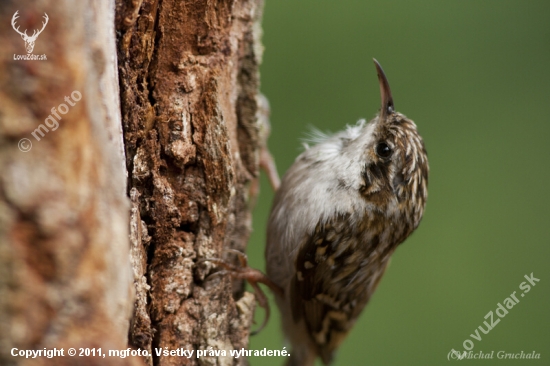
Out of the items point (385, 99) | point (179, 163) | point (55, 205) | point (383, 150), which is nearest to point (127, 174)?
point (179, 163)

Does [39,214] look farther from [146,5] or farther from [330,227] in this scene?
[330,227]

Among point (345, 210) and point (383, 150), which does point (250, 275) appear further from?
point (383, 150)

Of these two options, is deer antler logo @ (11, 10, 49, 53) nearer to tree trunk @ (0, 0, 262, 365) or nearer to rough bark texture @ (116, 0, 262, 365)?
tree trunk @ (0, 0, 262, 365)

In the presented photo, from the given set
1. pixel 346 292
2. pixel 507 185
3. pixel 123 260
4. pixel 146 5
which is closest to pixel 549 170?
pixel 507 185

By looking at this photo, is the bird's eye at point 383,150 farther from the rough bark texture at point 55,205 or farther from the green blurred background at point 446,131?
the rough bark texture at point 55,205

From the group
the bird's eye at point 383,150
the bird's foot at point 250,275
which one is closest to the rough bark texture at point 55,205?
the bird's foot at point 250,275

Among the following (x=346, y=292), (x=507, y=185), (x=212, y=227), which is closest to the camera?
(x=212, y=227)

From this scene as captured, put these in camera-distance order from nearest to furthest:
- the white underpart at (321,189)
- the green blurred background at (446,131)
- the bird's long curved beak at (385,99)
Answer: the white underpart at (321,189) < the bird's long curved beak at (385,99) < the green blurred background at (446,131)

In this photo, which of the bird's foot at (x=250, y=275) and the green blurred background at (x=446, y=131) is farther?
the green blurred background at (x=446, y=131)

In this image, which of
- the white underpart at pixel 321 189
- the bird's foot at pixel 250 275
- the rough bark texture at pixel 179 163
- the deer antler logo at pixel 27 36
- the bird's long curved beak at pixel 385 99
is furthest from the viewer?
the bird's long curved beak at pixel 385 99
